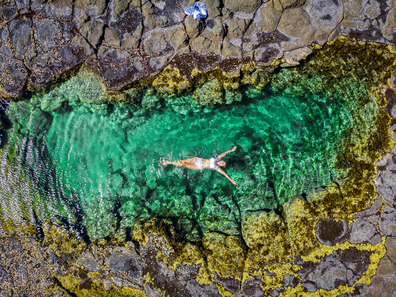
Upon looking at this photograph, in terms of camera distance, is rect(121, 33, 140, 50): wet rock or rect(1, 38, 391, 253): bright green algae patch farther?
rect(1, 38, 391, 253): bright green algae patch

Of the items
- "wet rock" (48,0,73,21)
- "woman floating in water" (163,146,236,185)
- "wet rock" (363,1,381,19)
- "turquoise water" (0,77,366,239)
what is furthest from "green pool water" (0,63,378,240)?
"wet rock" (363,1,381,19)

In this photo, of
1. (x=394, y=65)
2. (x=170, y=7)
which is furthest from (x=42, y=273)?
(x=394, y=65)

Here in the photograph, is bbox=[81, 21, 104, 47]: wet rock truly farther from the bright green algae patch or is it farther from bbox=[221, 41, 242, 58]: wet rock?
bbox=[221, 41, 242, 58]: wet rock

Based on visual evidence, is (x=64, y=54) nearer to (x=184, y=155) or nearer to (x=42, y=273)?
(x=184, y=155)

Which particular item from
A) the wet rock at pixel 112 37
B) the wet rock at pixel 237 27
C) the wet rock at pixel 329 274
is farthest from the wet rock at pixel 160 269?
the wet rock at pixel 237 27

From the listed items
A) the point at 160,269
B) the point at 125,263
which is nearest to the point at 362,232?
the point at 160,269

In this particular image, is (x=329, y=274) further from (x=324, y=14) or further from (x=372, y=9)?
(x=372, y=9)

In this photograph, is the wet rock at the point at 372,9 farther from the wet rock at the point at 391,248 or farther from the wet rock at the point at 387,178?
the wet rock at the point at 391,248
